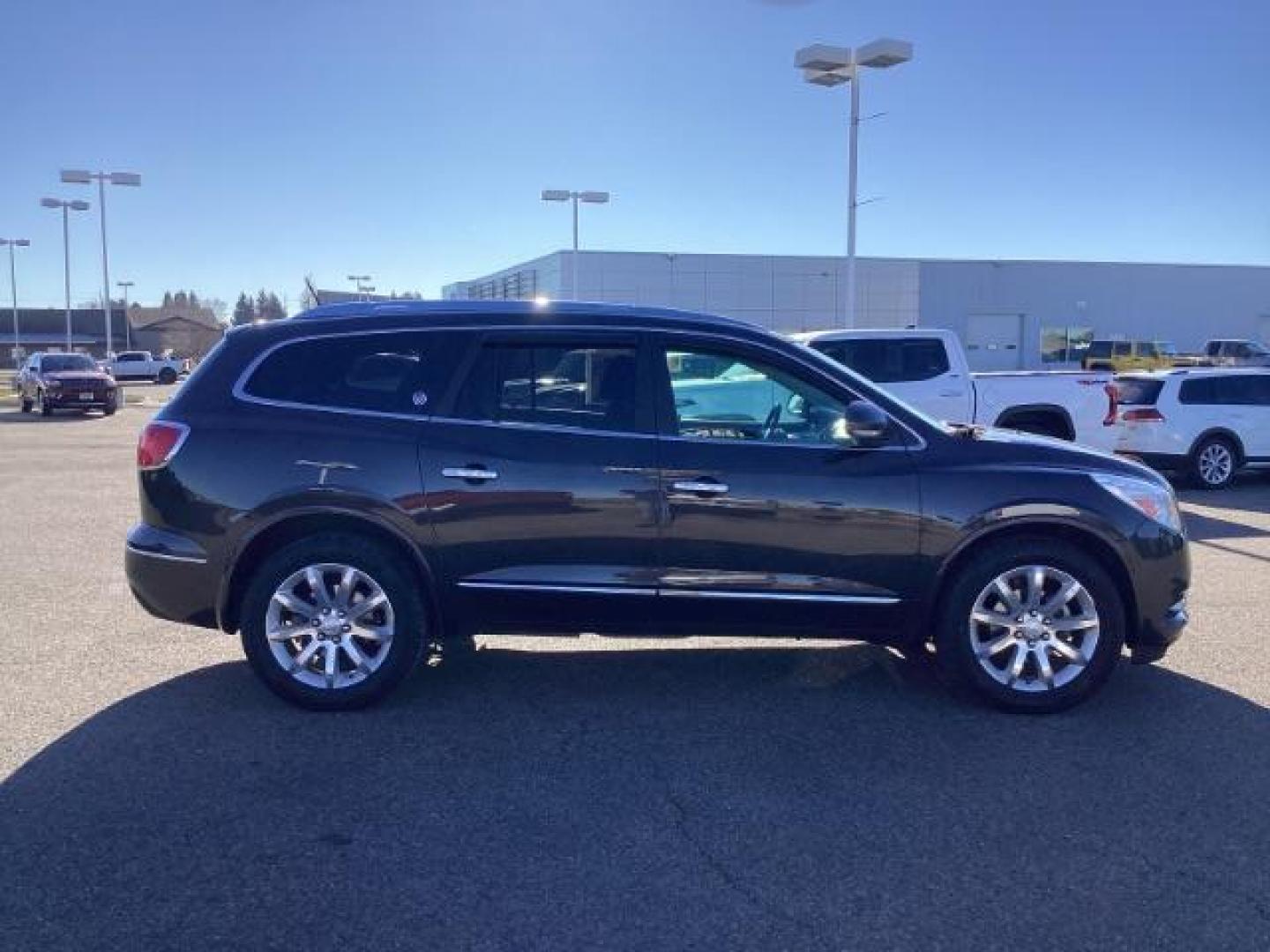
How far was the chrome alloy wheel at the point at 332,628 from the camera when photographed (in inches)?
202

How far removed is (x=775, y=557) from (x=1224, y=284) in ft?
205

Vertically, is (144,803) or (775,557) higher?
(775,557)

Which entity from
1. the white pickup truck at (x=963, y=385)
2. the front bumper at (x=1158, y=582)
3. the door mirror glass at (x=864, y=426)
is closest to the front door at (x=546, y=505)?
the door mirror glass at (x=864, y=426)

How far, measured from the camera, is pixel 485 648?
6.30 meters

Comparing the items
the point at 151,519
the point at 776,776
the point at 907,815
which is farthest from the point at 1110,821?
the point at 151,519

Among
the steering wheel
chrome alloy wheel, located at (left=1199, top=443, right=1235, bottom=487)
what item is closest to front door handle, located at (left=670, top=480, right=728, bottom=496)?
the steering wheel

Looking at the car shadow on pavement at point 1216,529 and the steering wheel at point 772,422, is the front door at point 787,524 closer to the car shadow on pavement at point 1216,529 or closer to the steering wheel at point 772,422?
the steering wheel at point 772,422

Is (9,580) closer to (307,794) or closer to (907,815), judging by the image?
(307,794)

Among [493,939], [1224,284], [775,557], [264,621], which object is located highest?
[1224,284]

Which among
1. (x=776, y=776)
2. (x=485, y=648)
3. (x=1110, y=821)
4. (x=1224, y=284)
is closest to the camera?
(x=1110, y=821)

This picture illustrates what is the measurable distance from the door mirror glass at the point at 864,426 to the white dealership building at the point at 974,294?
49735 mm

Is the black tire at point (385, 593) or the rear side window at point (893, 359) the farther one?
the rear side window at point (893, 359)

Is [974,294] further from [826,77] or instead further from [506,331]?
[506,331]

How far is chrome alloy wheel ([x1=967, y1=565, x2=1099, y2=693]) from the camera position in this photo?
17.0ft
